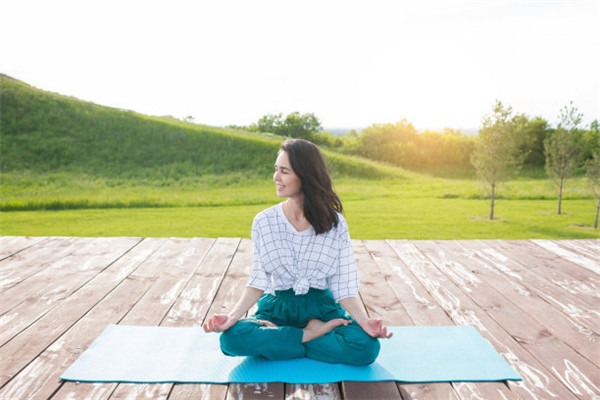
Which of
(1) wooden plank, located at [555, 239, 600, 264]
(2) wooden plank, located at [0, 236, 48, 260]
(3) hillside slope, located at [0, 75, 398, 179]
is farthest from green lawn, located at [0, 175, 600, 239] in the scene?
(2) wooden plank, located at [0, 236, 48, 260]

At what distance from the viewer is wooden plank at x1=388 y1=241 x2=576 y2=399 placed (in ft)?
7.35

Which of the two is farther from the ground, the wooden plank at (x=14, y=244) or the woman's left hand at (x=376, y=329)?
the woman's left hand at (x=376, y=329)

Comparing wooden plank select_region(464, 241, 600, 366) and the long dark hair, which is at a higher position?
the long dark hair

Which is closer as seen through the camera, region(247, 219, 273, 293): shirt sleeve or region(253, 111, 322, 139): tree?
region(247, 219, 273, 293): shirt sleeve

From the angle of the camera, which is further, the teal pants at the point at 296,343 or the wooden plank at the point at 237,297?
the teal pants at the point at 296,343

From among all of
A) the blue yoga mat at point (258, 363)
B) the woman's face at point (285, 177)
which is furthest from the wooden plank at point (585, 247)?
the woman's face at point (285, 177)

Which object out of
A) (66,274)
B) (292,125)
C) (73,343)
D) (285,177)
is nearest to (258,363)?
(285,177)

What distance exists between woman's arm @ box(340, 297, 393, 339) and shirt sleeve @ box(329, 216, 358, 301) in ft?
0.10

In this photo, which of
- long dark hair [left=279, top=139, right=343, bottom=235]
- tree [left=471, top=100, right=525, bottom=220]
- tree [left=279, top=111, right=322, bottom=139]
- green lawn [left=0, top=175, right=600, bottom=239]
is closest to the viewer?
long dark hair [left=279, top=139, right=343, bottom=235]

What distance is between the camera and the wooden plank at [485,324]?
7.35ft

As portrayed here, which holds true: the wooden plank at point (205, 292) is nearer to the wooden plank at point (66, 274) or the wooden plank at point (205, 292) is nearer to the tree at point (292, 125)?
the wooden plank at point (66, 274)

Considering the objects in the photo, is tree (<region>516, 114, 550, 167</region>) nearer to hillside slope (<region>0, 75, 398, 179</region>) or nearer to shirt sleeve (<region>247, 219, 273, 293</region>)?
hillside slope (<region>0, 75, 398, 179</region>)

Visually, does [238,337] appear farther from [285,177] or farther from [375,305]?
[375,305]

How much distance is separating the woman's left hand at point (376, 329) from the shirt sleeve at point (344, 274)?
20 centimetres
